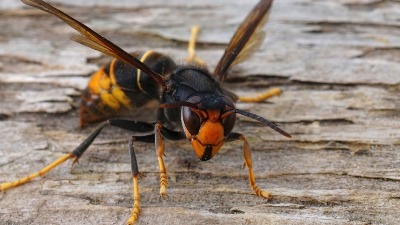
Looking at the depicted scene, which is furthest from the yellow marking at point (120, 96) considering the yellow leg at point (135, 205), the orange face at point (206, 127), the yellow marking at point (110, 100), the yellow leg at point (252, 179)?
the yellow leg at point (252, 179)

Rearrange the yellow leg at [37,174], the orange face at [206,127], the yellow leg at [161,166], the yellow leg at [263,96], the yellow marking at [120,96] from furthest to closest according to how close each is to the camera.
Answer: the yellow leg at [263,96], the yellow marking at [120,96], the yellow leg at [37,174], the yellow leg at [161,166], the orange face at [206,127]

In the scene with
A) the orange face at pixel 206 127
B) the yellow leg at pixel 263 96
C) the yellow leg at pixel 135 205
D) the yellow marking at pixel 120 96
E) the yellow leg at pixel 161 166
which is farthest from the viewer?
the yellow leg at pixel 263 96

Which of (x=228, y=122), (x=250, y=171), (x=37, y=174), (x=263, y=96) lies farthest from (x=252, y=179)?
(x=37, y=174)

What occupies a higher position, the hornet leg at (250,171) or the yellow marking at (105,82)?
the yellow marking at (105,82)

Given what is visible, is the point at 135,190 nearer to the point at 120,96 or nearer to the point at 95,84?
the point at 120,96

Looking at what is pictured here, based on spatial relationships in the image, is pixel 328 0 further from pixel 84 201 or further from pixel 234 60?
pixel 84 201

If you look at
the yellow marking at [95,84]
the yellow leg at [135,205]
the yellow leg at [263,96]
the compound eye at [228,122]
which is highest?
the compound eye at [228,122]

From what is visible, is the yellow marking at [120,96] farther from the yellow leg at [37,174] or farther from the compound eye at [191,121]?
the compound eye at [191,121]
